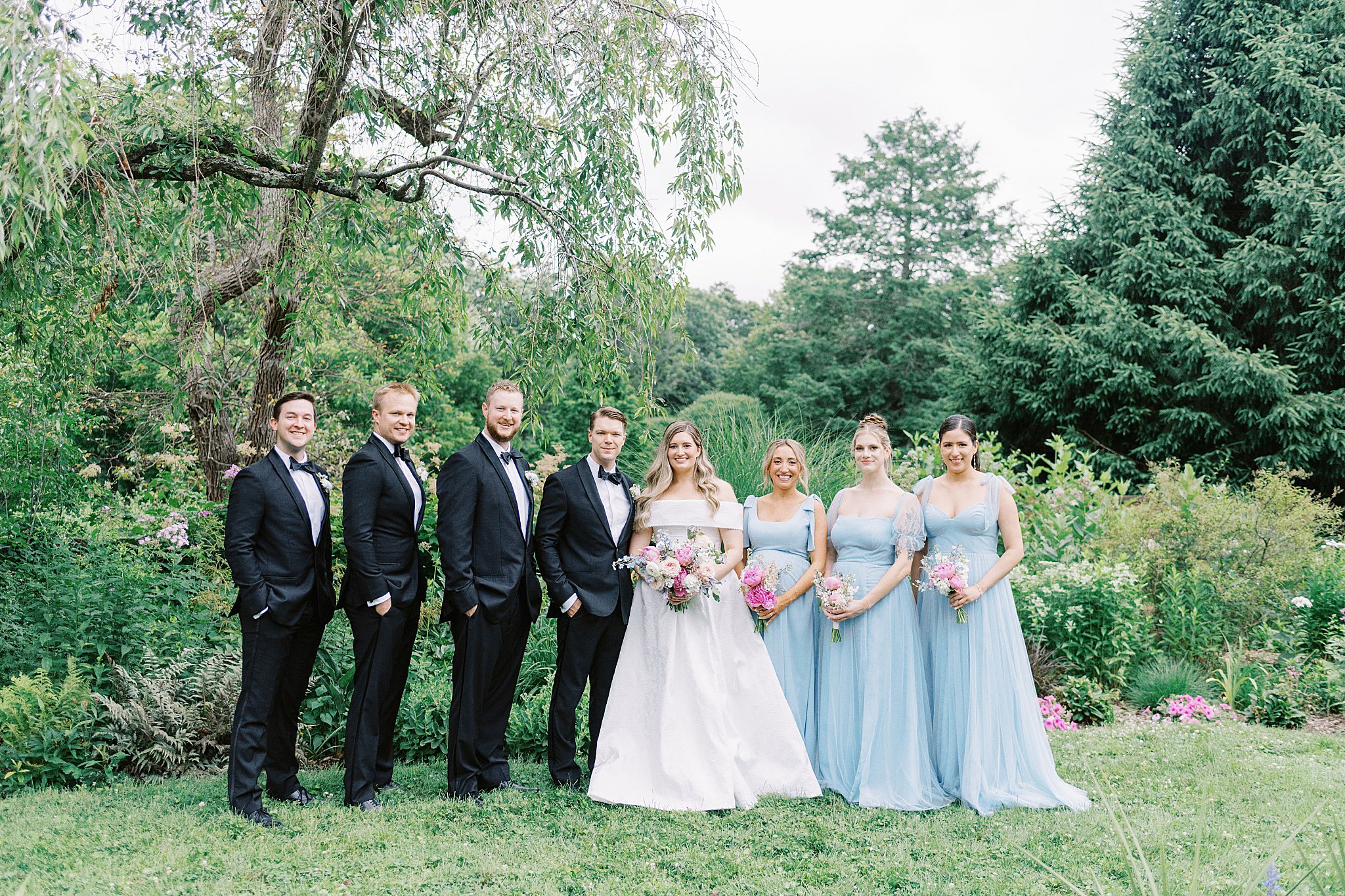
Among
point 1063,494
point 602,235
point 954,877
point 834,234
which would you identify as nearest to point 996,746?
point 954,877

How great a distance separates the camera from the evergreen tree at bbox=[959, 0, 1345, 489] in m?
13.7

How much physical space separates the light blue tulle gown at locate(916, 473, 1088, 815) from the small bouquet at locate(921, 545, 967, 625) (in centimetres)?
6

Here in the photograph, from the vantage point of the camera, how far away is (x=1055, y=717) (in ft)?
20.7

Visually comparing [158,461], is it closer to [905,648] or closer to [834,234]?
[905,648]

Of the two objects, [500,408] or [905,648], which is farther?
[905,648]

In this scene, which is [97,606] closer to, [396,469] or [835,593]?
[396,469]

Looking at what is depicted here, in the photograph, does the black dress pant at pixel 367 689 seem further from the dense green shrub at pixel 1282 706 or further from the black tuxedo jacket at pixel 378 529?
the dense green shrub at pixel 1282 706

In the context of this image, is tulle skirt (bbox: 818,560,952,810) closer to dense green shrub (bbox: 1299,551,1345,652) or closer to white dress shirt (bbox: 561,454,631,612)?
white dress shirt (bbox: 561,454,631,612)

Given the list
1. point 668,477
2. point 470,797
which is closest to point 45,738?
point 470,797

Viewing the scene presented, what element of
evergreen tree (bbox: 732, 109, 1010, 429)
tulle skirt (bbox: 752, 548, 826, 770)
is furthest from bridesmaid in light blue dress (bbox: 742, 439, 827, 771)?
evergreen tree (bbox: 732, 109, 1010, 429)

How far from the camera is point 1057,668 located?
23.0 feet

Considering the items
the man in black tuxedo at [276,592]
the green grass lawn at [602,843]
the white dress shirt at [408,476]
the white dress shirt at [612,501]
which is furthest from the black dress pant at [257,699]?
the white dress shirt at [612,501]

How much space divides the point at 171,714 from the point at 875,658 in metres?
3.94

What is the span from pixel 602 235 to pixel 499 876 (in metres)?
3.85
